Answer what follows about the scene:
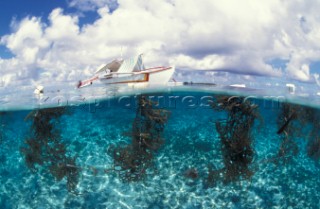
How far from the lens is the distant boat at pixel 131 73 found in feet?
63.9

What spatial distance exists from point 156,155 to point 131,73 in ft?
24.2

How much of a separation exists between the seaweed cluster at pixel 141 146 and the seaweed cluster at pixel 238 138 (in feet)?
8.68

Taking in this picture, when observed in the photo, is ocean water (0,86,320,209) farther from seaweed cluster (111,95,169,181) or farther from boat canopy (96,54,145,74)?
boat canopy (96,54,145,74)

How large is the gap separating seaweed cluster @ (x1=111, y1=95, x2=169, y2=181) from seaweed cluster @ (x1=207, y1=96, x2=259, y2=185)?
2645 millimetres

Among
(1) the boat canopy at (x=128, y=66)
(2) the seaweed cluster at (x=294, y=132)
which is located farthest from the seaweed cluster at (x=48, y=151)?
(2) the seaweed cluster at (x=294, y=132)

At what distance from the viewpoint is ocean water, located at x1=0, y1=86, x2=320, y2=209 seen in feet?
42.5

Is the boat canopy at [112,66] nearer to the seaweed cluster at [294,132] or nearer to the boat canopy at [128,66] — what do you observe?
the boat canopy at [128,66]

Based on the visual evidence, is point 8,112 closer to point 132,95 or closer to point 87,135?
point 87,135

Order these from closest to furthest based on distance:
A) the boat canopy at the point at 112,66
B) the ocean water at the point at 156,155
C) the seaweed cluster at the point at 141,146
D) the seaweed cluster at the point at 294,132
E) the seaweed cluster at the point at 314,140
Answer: the seaweed cluster at the point at 141,146
the ocean water at the point at 156,155
the seaweed cluster at the point at 294,132
the seaweed cluster at the point at 314,140
the boat canopy at the point at 112,66

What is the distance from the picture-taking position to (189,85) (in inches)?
730

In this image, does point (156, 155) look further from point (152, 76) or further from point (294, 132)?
point (294, 132)

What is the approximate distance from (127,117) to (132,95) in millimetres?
1502

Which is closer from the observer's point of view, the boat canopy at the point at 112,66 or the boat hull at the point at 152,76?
the boat hull at the point at 152,76

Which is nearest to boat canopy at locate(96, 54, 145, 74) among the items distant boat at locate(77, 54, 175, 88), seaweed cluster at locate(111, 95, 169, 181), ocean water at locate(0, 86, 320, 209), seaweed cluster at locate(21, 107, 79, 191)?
distant boat at locate(77, 54, 175, 88)
